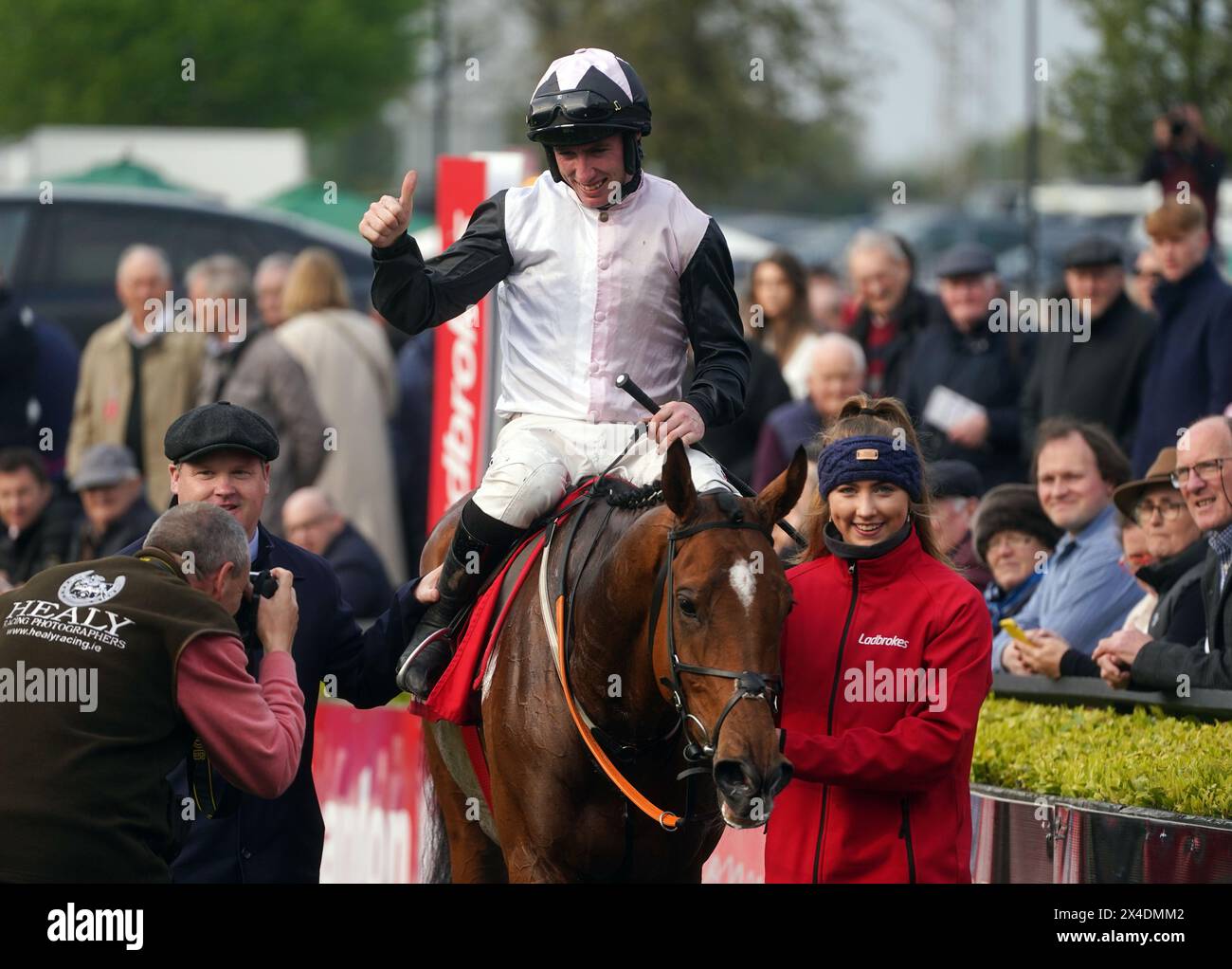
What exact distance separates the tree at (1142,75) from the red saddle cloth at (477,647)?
1469 cm

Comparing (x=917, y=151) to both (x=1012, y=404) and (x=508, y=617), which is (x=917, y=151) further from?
(x=508, y=617)

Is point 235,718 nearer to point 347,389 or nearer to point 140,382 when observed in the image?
point 347,389

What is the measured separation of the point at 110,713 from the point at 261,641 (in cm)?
88

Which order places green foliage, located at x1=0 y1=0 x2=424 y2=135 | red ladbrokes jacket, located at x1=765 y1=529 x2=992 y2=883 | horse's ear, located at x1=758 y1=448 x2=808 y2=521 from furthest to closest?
green foliage, located at x1=0 y1=0 x2=424 y2=135, horse's ear, located at x1=758 y1=448 x2=808 y2=521, red ladbrokes jacket, located at x1=765 y1=529 x2=992 y2=883

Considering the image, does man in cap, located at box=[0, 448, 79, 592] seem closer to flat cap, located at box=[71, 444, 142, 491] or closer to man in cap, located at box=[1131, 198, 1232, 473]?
flat cap, located at box=[71, 444, 142, 491]

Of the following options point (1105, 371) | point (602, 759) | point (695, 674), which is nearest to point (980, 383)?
point (1105, 371)

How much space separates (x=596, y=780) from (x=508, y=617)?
586 millimetres

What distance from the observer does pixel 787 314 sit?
11375mm

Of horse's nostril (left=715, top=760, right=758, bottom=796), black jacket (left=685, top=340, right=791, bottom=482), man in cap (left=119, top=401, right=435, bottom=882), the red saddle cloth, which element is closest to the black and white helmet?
the red saddle cloth

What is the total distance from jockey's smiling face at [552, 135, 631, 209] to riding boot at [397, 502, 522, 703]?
99 cm

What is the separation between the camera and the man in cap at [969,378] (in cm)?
992

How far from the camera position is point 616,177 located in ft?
19.1

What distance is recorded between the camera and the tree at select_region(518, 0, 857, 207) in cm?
3572
